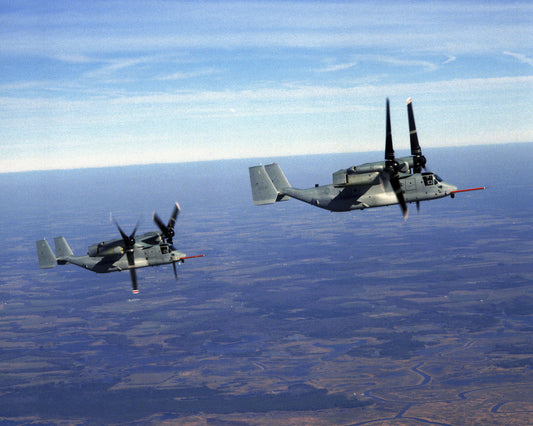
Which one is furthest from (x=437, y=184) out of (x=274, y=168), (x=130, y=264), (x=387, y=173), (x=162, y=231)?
(x=130, y=264)

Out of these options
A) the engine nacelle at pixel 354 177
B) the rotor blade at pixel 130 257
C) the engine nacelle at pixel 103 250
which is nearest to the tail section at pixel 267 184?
the engine nacelle at pixel 354 177

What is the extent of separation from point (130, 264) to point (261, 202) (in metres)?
29.2

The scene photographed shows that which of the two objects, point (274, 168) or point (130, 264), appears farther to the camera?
point (130, 264)

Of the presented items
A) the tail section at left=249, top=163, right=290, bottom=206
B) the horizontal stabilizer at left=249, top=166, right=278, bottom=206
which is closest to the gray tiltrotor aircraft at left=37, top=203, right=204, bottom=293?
the horizontal stabilizer at left=249, top=166, right=278, bottom=206

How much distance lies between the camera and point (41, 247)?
112 metres

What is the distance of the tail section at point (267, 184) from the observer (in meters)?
81.8

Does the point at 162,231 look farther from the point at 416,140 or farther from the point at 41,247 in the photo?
the point at 416,140

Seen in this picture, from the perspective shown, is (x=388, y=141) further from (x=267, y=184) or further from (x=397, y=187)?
(x=267, y=184)

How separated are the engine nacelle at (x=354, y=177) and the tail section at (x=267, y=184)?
1180 centimetres

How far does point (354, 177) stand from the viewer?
7294 centimetres

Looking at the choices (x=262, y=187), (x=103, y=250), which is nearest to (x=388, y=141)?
(x=262, y=187)

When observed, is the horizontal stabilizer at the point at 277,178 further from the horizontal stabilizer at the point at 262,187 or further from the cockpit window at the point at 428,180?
the cockpit window at the point at 428,180

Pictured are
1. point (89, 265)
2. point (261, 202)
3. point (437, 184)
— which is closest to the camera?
point (437, 184)

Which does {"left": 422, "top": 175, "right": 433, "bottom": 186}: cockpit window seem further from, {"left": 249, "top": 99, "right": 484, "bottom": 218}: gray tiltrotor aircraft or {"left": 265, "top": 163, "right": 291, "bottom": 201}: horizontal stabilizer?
{"left": 265, "top": 163, "right": 291, "bottom": 201}: horizontal stabilizer
